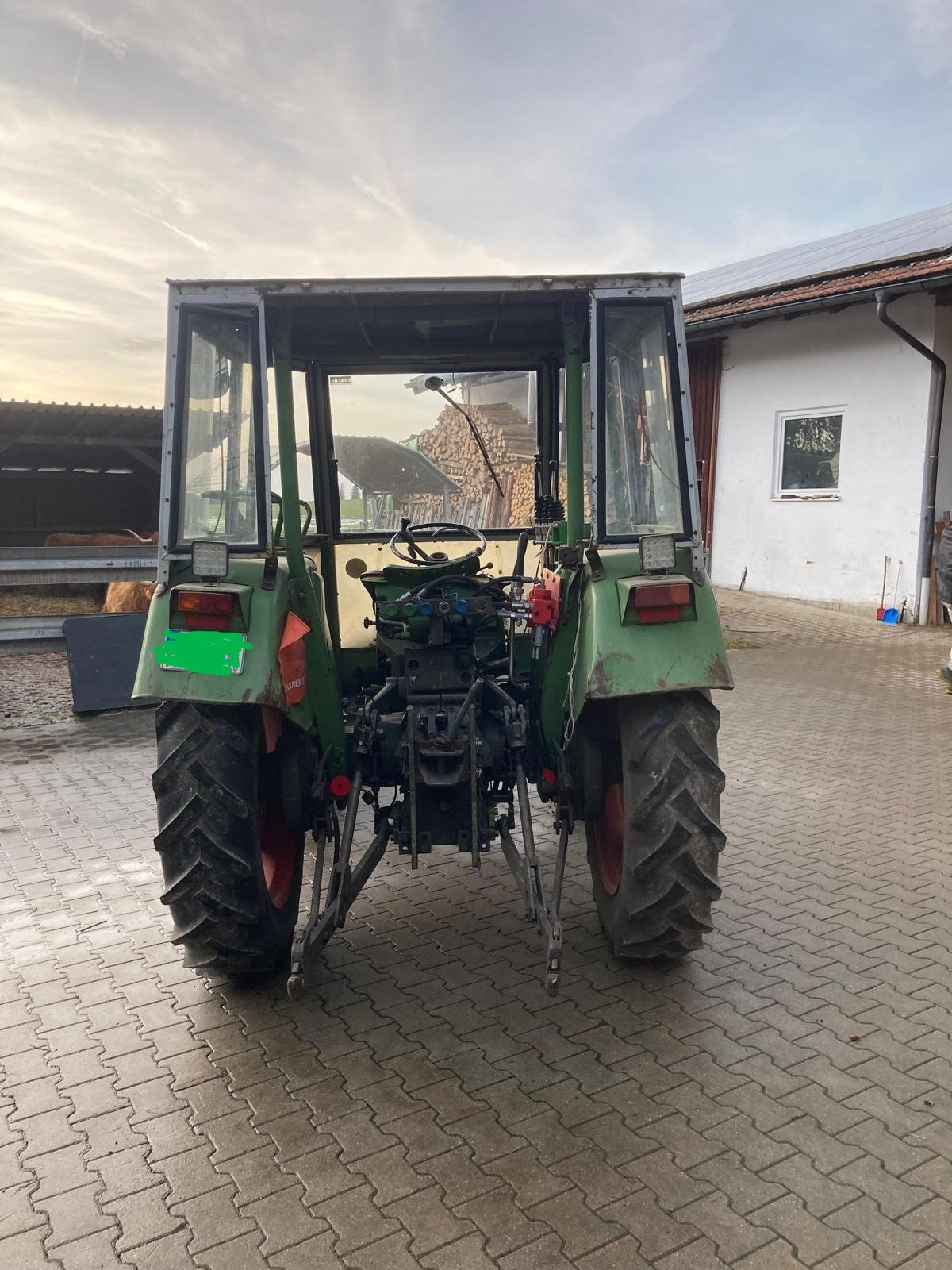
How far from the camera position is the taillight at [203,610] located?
2.94 m

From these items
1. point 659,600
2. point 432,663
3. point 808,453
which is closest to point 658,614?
point 659,600

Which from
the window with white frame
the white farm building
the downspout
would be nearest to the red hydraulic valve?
the white farm building

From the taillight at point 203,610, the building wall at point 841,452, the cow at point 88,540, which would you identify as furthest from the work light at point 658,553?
the cow at point 88,540

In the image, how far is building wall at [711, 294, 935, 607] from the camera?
1133cm

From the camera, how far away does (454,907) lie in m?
4.00

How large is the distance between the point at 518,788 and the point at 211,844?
101 cm

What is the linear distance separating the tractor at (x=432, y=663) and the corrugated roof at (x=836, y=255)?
31.4 feet

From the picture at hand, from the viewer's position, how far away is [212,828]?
9.86 ft

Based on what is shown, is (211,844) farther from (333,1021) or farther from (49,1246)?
(49,1246)

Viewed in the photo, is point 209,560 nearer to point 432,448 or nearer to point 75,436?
point 432,448

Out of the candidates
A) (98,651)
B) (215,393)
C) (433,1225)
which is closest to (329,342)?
(215,393)

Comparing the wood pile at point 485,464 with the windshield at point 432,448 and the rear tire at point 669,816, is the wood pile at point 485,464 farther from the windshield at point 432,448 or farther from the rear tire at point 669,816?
the rear tire at point 669,816

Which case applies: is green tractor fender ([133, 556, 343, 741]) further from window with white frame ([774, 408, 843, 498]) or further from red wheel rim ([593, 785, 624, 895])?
window with white frame ([774, 408, 843, 498])

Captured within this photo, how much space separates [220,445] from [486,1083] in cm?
207
